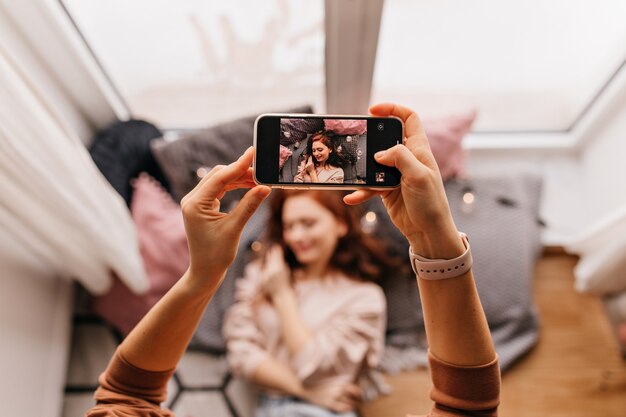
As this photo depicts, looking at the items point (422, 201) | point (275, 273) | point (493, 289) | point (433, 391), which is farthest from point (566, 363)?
point (422, 201)

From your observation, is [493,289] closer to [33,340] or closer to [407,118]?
[407,118]

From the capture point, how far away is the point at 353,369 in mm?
1226

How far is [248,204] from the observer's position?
22.0 inches

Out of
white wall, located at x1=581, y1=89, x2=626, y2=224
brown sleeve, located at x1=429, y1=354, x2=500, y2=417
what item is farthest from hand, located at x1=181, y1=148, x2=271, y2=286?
white wall, located at x1=581, y1=89, x2=626, y2=224

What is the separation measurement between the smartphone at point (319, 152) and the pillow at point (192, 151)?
559 millimetres

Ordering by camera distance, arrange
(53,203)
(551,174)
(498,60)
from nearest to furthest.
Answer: (53,203)
(498,60)
(551,174)

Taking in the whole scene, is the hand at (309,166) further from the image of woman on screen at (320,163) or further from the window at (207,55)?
the window at (207,55)

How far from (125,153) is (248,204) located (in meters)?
0.84

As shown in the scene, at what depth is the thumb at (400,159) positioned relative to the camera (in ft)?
1.76

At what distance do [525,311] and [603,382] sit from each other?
24 centimetres

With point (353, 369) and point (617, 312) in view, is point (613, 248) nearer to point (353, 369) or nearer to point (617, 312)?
point (617, 312)

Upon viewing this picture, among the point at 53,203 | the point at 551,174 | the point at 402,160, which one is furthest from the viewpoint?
the point at 551,174

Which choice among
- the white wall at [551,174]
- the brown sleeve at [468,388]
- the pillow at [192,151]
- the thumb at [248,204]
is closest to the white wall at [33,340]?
the pillow at [192,151]

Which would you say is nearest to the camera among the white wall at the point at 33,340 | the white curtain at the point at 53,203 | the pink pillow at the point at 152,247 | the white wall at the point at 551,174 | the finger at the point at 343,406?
the white curtain at the point at 53,203
